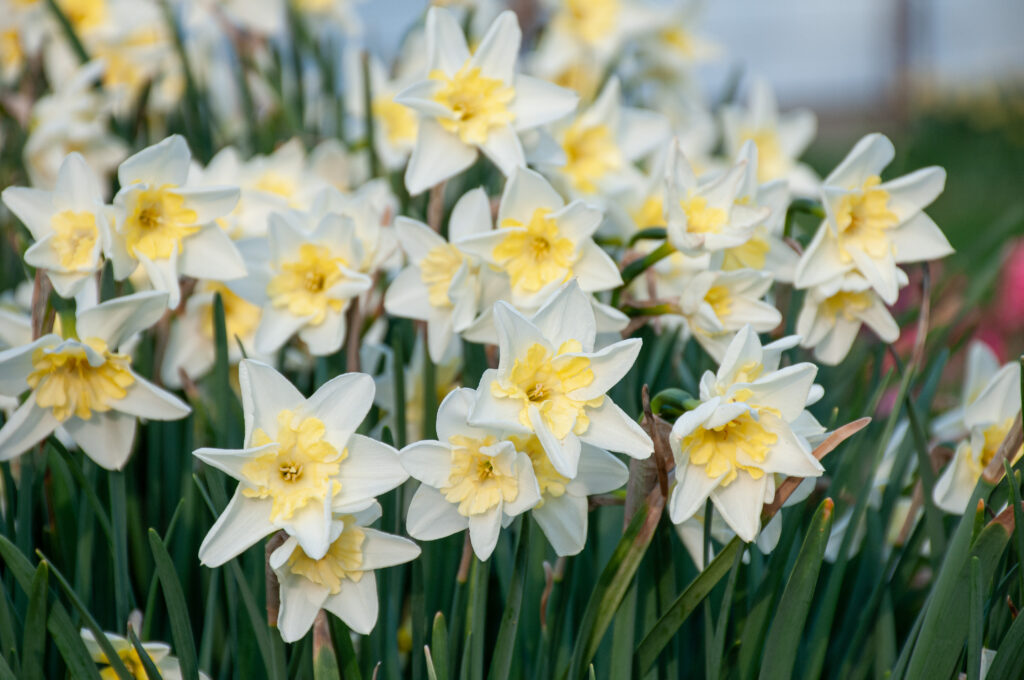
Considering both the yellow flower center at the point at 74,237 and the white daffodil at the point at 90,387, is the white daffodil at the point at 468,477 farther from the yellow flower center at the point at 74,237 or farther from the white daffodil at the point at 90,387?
the yellow flower center at the point at 74,237

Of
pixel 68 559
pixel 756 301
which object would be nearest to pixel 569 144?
pixel 756 301

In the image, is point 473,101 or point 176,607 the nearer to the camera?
point 176,607

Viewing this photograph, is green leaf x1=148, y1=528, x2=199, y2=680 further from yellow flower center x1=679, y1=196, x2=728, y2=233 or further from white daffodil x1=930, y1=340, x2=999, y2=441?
white daffodil x1=930, y1=340, x2=999, y2=441

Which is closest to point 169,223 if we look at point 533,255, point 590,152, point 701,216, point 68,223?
point 68,223

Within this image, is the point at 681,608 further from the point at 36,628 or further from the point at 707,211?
the point at 36,628

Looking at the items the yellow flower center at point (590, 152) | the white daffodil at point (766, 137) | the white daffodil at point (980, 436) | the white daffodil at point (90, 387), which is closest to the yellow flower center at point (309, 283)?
the white daffodil at point (90, 387)

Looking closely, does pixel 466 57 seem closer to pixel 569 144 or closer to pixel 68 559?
pixel 569 144
